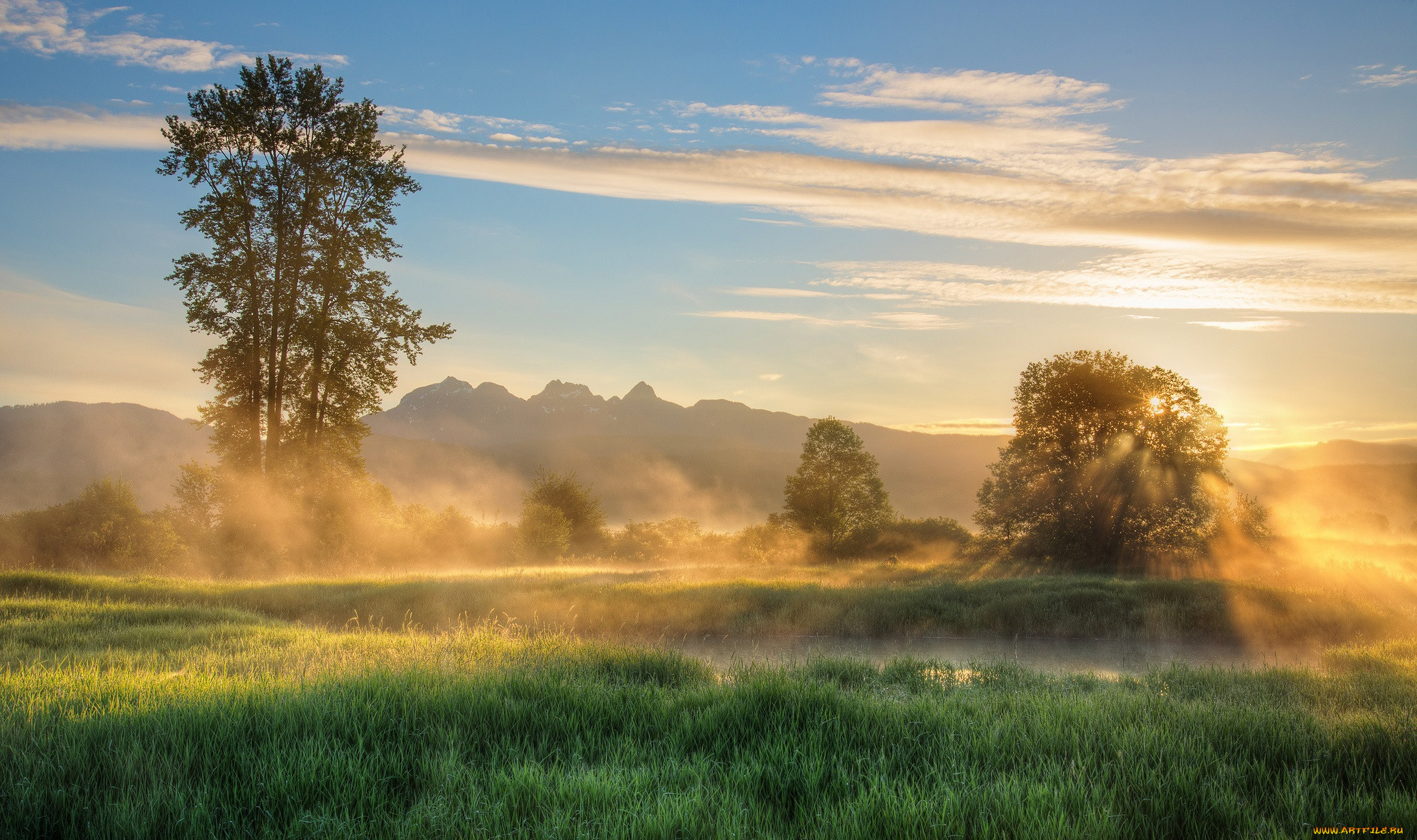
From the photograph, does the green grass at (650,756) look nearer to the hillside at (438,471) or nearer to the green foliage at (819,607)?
the green foliage at (819,607)

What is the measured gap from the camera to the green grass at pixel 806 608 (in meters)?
12.3

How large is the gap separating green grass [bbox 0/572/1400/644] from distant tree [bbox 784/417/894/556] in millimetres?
21325

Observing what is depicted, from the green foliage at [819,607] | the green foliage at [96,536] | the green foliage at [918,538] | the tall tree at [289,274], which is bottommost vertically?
the green foliage at [918,538]

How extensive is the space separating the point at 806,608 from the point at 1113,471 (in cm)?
1496

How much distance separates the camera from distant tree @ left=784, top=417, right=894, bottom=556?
36438mm

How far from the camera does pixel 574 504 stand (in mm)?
42750

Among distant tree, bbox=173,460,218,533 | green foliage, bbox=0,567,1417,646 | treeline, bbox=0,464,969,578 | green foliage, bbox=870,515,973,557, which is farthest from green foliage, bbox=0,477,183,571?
green foliage, bbox=870,515,973,557

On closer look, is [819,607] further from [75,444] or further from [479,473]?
[479,473]

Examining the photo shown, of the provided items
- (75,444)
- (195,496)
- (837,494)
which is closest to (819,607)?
(195,496)

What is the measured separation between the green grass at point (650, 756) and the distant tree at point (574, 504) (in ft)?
118

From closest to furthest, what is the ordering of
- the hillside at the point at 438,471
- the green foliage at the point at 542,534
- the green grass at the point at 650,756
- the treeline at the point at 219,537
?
the green grass at the point at 650,756
the treeline at the point at 219,537
the green foliage at the point at 542,534
the hillside at the point at 438,471

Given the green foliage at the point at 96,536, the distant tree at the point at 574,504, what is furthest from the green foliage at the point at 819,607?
the distant tree at the point at 574,504

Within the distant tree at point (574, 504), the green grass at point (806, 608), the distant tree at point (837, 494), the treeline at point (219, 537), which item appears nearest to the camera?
the green grass at point (806, 608)

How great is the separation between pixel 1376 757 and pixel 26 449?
5398 inches
